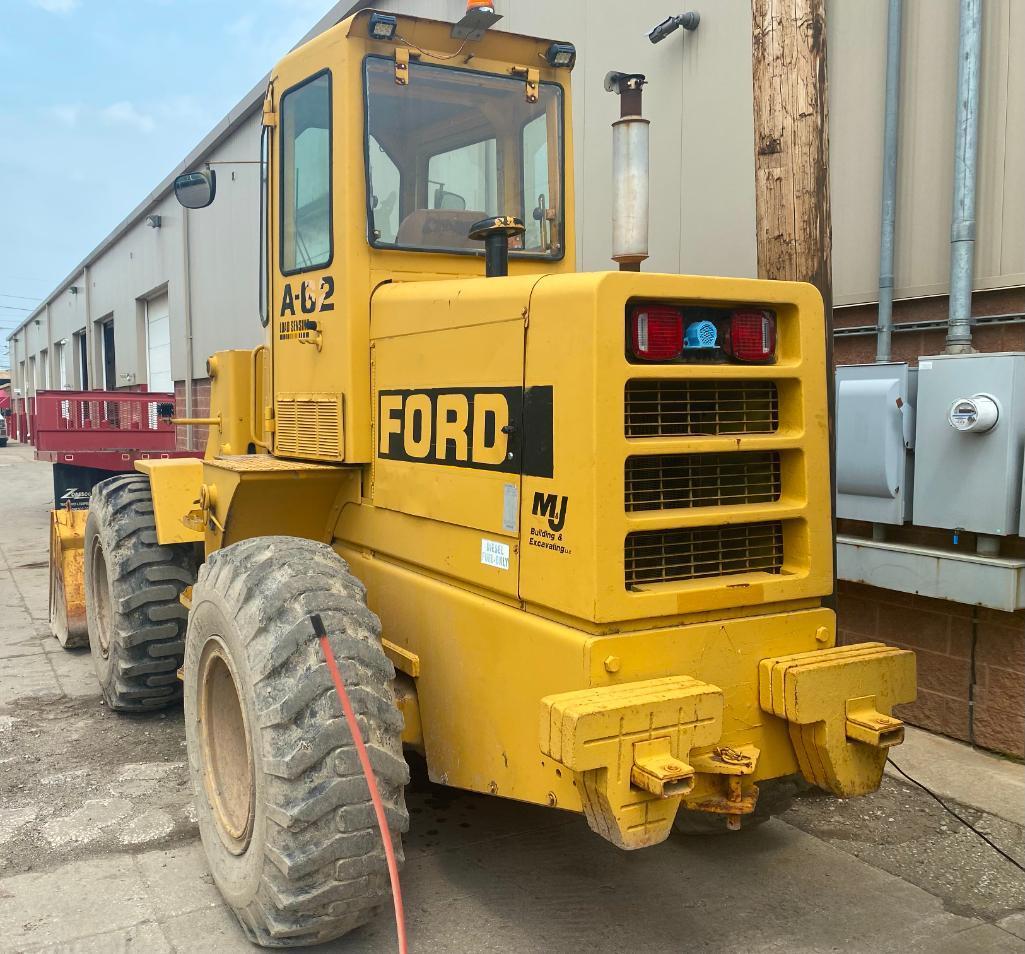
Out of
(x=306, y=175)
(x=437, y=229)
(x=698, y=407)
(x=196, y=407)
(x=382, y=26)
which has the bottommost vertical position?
(x=698, y=407)

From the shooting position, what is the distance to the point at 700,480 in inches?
117

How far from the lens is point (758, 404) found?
3082 millimetres

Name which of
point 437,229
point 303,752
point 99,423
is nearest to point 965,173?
point 437,229

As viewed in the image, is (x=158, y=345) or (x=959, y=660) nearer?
(x=959, y=660)

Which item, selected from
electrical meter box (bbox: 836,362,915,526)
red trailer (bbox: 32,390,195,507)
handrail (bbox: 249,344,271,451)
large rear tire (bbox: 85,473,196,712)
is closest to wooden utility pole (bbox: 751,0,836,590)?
electrical meter box (bbox: 836,362,915,526)

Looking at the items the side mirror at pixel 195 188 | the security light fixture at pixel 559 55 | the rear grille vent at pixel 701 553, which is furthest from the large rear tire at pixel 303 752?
the security light fixture at pixel 559 55

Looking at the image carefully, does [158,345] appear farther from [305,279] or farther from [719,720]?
[719,720]

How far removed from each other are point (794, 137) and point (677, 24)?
2809 millimetres

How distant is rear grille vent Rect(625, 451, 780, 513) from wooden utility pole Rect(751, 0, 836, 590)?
84 cm

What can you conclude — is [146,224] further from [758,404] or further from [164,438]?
[758,404]

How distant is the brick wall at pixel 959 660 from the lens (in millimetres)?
4637

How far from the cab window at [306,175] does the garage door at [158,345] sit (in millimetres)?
18239

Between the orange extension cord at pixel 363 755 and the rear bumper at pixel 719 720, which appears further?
the orange extension cord at pixel 363 755

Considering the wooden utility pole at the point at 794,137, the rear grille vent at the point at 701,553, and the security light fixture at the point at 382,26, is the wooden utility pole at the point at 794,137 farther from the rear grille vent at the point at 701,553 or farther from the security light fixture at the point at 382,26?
the security light fixture at the point at 382,26
